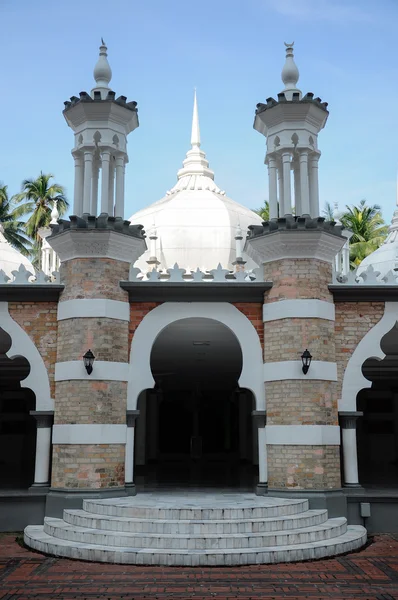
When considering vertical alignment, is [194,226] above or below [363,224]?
below

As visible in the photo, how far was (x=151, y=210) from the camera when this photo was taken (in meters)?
22.4

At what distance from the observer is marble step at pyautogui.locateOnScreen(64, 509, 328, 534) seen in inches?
373

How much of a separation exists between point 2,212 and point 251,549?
34778 millimetres

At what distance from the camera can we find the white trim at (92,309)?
1168 centimetres

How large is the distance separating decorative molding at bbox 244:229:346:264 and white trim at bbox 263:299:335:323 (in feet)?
2.76

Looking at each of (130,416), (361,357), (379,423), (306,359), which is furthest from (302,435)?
(379,423)

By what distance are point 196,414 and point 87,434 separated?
9.88 meters

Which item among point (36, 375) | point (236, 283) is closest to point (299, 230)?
point (236, 283)

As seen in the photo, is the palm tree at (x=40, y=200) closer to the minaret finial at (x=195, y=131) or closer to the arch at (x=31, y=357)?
the minaret finial at (x=195, y=131)

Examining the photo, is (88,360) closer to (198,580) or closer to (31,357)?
(31,357)

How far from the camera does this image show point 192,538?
9.17 meters

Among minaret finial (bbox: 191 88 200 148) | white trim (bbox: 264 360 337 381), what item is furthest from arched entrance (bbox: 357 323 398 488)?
minaret finial (bbox: 191 88 200 148)

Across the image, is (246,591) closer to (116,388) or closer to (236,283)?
(116,388)

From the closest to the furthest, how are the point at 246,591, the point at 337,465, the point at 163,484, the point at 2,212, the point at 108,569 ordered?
the point at 246,591
the point at 108,569
the point at 337,465
the point at 163,484
the point at 2,212
